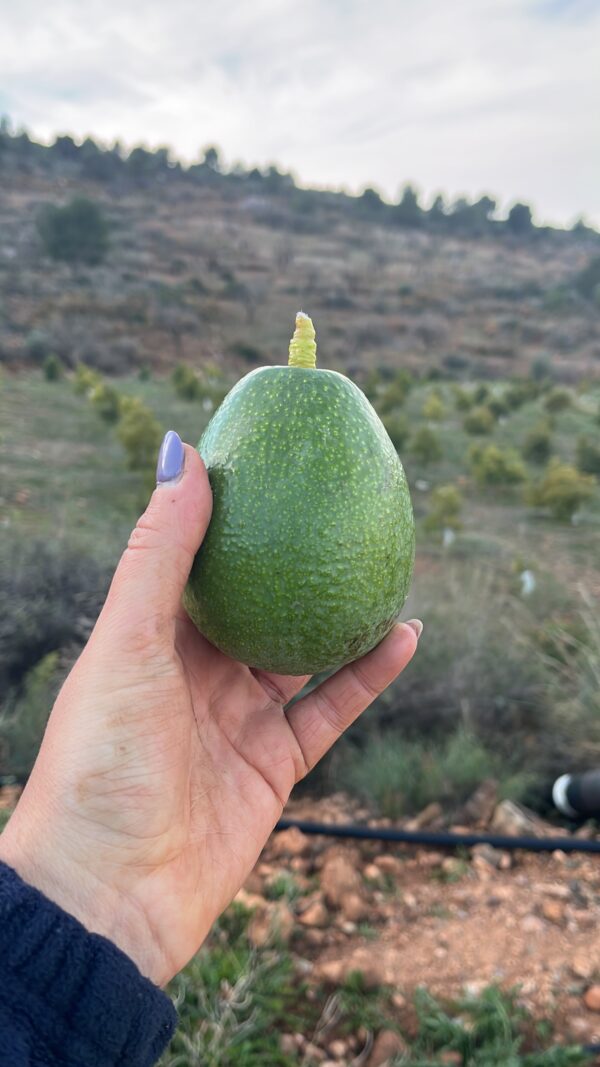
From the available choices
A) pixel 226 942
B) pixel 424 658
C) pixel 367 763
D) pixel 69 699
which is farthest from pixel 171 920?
pixel 424 658

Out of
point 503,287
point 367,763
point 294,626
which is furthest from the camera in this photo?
point 503,287

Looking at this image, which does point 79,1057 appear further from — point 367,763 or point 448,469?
point 448,469

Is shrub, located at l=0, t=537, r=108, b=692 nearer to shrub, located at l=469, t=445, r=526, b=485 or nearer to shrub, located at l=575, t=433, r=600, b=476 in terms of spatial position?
shrub, located at l=469, t=445, r=526, b=485

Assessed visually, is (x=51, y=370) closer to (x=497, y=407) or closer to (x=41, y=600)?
(x=497, y=407)

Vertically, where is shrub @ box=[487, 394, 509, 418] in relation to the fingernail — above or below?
below

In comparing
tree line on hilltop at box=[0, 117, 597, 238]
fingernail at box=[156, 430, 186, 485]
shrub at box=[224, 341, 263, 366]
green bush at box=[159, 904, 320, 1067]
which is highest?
tree line on hilltop at box=[0, 117, 597, 238]

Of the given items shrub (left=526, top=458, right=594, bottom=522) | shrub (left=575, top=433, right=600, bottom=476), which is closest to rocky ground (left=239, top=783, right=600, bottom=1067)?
shrub (left=526, top=458, right=594, bottom=522)
